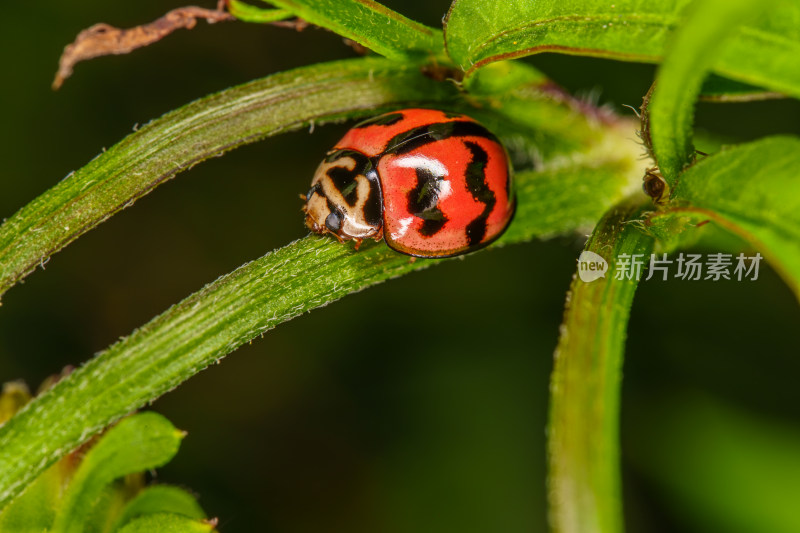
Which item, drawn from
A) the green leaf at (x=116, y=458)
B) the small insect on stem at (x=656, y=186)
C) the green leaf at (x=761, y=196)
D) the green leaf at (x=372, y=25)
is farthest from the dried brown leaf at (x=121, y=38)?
the green leaf at (x=761, y=196)

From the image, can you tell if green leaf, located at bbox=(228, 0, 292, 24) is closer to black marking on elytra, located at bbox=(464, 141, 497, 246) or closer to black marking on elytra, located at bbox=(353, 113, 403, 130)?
black marking on elytra, located at bbox=(353, 113, 403, 130)

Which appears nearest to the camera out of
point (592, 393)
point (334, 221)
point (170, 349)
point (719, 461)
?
point (592, 393)

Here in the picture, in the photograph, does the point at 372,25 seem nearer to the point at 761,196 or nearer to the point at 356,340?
the point at 761,196

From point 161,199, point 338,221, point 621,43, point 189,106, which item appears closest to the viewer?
point 621,43

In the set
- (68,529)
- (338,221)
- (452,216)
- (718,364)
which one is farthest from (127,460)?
(718,364)

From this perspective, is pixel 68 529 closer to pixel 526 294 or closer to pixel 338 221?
pixel 338 221

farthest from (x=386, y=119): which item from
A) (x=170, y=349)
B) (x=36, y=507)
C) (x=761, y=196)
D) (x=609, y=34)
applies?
(x=36, y=507)

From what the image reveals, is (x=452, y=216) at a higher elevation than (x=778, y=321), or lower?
lower

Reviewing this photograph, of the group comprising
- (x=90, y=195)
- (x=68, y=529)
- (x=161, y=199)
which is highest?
(x=161, y=199)
